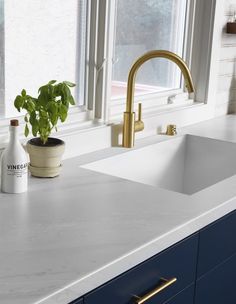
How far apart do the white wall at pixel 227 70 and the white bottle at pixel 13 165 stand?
1.41m

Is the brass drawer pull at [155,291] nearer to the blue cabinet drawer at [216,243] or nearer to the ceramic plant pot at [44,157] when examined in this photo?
the blue cabinet drawer at [216,243]

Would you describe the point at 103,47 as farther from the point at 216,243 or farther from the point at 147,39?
the point at 216,243

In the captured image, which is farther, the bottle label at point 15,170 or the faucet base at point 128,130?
the faucet base at point 128,130

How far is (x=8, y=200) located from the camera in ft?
4.82

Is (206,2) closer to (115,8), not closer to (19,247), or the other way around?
(115,8)

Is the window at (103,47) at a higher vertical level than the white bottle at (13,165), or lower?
higher

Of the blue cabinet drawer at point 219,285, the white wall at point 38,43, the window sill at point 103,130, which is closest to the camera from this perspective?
the blue cabinet drawer at point 219,285

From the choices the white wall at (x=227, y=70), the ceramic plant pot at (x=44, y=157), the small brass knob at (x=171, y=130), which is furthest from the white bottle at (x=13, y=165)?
the white wall at (x=227, y=70)

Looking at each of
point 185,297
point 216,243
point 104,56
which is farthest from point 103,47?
point 185,297

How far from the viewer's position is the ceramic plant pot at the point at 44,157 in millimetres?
1626

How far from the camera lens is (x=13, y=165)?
150 cm

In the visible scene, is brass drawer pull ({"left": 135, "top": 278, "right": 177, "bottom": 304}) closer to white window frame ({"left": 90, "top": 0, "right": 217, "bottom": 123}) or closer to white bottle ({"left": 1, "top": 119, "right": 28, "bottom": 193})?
white bottle ({"left": 1, "top": 119, "right": 28, "bottom": 193})

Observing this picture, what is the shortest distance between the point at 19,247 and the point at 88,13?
1.04m

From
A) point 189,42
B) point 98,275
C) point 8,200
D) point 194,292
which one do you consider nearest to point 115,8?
point 189,42
